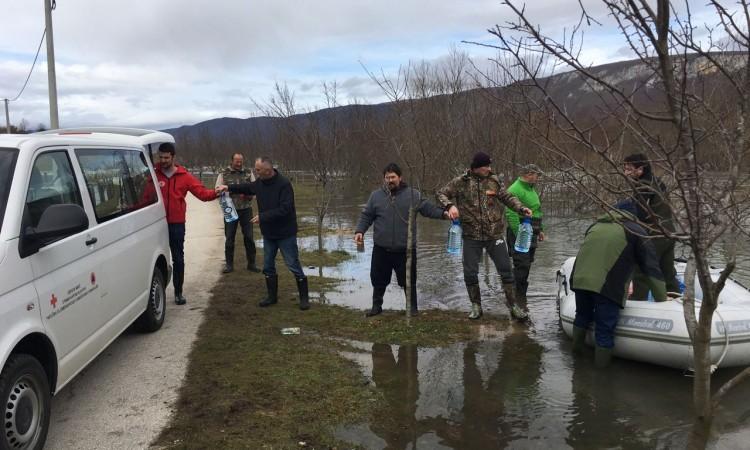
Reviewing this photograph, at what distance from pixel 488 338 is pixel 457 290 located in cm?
245

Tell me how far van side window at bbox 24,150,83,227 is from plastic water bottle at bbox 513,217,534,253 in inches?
196

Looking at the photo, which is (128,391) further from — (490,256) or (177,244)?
(490,256)

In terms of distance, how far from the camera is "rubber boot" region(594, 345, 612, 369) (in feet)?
17.2

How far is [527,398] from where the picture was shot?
15.2 feet

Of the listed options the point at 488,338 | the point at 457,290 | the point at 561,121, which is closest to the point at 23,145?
the point at 561,121

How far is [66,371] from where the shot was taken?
12.7 feet

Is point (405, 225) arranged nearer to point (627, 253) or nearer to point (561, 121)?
point (627, 253)

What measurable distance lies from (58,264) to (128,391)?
139 centimetres

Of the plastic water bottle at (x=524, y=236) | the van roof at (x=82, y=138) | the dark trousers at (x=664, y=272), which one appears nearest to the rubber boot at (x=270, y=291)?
the van roof at (x=82, y=138)

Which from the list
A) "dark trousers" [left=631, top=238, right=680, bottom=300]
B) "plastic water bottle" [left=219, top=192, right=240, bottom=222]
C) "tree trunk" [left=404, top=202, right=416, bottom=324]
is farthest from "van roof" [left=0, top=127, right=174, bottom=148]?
"dark trousers" [left=631, top=238, right=680, bottom=300]

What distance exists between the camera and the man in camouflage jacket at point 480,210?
6.47m

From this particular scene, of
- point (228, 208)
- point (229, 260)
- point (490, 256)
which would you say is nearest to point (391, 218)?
point (490, 256)

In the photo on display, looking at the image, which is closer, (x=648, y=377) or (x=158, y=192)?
(x=648, y=377)

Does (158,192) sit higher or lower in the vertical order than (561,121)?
lower
